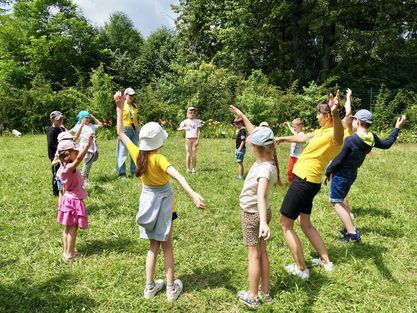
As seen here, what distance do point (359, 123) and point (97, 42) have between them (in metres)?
28.7

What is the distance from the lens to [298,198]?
402 cm

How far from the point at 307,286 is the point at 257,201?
134 cm

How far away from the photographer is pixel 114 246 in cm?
507

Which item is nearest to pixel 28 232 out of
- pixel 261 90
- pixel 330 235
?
pixel 330 235

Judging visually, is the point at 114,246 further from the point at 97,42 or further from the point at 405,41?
the point at 97,42

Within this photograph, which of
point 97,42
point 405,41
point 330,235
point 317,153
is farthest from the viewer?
point 97,42

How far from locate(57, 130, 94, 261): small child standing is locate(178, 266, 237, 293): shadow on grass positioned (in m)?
1.46

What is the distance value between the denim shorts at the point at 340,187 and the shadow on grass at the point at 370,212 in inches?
58.8

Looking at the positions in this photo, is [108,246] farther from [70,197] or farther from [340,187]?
[340,187]

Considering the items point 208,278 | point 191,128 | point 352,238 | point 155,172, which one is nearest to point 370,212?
point 352,238

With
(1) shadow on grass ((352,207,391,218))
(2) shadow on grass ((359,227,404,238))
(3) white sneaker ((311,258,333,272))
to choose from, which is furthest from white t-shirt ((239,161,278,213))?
(1) shadow on grass ((352,207,391,218))

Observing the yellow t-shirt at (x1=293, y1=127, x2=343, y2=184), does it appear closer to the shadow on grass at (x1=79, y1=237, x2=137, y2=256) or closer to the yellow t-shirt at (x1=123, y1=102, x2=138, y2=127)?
the shadow on grass at (x1=79, y1=237, x2=137, y2=256)

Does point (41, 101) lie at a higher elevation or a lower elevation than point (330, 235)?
higher

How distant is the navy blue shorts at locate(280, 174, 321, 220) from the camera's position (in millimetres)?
4016
